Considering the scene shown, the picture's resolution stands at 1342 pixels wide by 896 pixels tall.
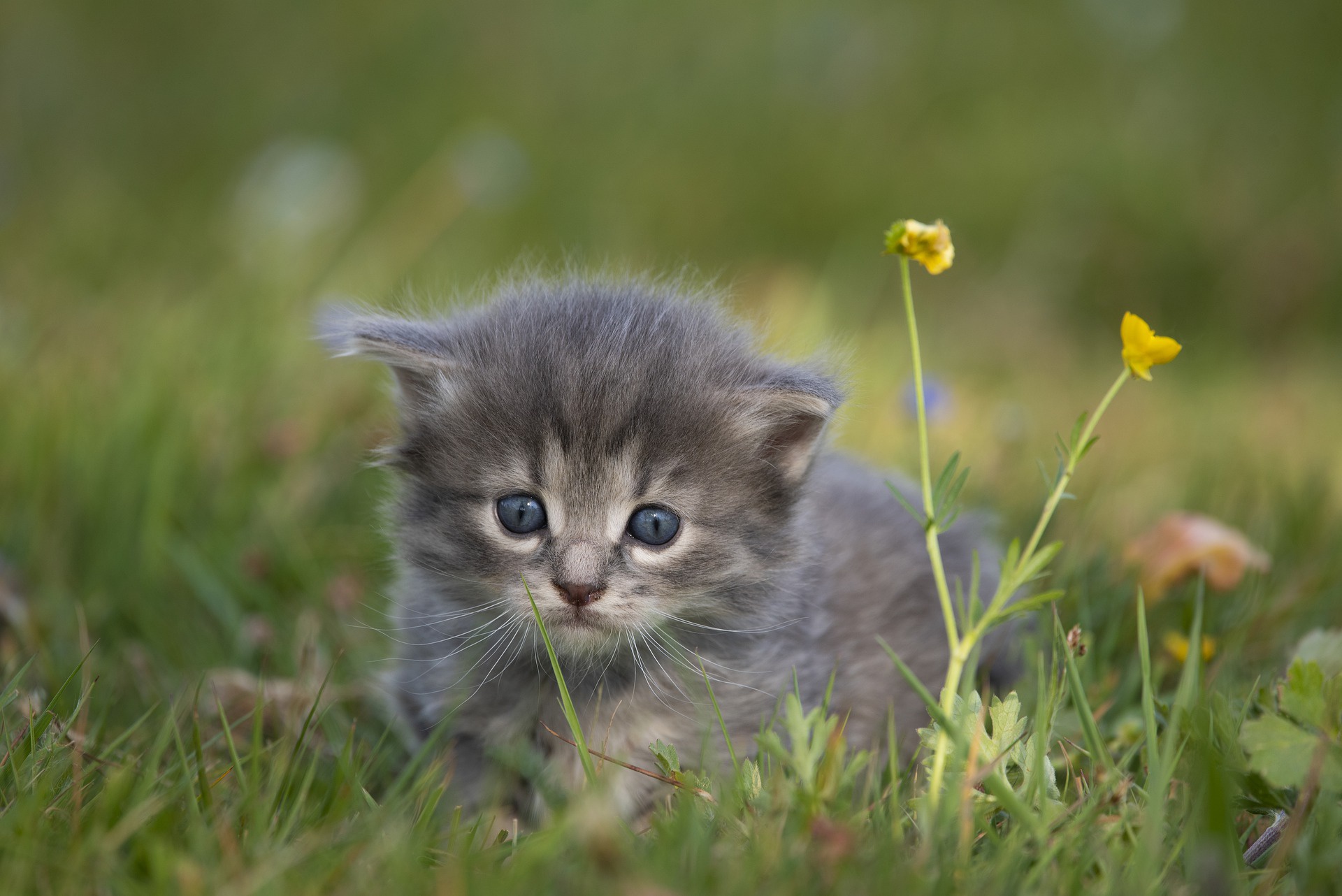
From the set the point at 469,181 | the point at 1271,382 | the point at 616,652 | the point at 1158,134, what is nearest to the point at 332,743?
the point at 616,652

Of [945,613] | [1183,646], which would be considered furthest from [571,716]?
[1183,646]

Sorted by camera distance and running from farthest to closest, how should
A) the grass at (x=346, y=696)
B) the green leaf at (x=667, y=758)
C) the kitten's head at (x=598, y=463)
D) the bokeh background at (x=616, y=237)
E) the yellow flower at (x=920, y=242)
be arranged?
the bokeh background at (x=616, y=237) < the kitten's head at (x=598, y=463) < the green leaf at (x=667, y=758) < the yellow flower at (x=920, y=242) < the grass at (x=346, y=696)

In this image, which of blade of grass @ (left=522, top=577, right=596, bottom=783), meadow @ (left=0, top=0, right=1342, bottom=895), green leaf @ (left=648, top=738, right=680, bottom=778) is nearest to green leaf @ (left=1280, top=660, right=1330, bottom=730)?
meadow @ (left=0, top=0, right=1342, bottom=895)

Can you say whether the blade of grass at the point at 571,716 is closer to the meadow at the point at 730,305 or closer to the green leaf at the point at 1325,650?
the meadow at the point at 730,305

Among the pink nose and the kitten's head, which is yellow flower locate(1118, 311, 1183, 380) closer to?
the kitten's head

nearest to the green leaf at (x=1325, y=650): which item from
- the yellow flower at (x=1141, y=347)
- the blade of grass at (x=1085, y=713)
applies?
the blade of grass at (x=1085, y=713)

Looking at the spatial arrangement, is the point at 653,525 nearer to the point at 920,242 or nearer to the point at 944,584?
the point at 944,584

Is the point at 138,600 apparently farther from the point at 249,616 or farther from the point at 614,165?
the point at 614,165
